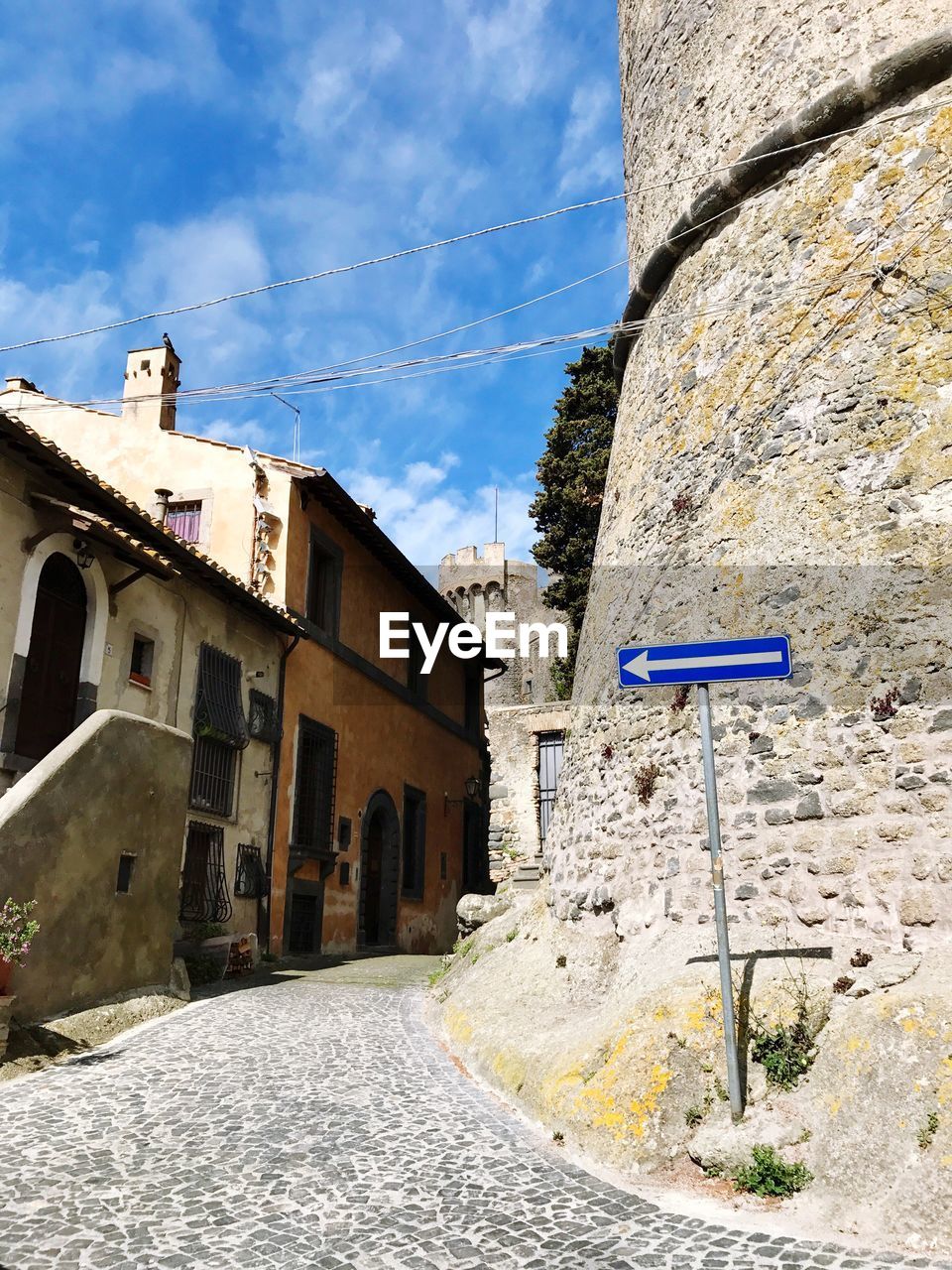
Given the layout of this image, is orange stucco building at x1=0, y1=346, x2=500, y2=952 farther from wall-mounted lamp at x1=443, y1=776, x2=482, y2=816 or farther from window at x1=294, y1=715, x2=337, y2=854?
wall-mounted lamp at x1=443, y1=776, x2=482, y2=816

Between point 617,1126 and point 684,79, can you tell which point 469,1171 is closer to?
point 617,1126

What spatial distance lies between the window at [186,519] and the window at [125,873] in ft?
28.5

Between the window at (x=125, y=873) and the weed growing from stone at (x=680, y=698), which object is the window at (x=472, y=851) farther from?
the weed growing from stone at (x=680, y=698)

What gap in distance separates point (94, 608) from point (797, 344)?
8390 mm

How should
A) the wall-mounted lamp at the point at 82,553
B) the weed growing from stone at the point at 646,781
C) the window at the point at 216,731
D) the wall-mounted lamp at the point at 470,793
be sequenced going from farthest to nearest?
the wall-mounted lamp at the point at 470,793, the window at the point at 216,731, the wall-mounted lamp at the point at 82,553, the weed growing from stone at the point at 646,781

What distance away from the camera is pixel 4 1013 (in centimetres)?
664

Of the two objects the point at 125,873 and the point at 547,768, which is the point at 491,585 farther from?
the point at 125,873

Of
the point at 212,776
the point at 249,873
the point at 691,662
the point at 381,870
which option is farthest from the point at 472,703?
the point at 691,662

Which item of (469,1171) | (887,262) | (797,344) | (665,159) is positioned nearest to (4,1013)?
(469,1171)

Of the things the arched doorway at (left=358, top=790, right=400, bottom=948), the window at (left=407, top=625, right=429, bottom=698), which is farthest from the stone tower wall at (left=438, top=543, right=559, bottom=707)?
the arched doorway at (left=358, top=790, right=400, bottom=948)

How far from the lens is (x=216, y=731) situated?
1306cm

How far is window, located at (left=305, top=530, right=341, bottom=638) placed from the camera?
17.1 m

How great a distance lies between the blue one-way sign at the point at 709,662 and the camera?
16.4 ft

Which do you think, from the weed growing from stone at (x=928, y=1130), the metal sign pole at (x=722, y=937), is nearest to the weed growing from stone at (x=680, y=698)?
the metal sign pole at (x=722, y=937)
